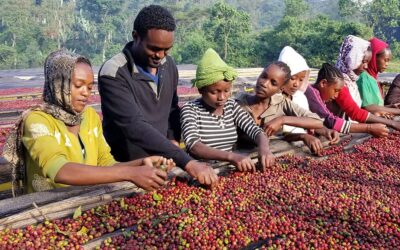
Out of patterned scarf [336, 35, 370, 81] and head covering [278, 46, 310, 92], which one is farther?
patterned scarf [336, 35, 370, 81]

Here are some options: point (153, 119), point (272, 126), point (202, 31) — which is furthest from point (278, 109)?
point (202, 31)

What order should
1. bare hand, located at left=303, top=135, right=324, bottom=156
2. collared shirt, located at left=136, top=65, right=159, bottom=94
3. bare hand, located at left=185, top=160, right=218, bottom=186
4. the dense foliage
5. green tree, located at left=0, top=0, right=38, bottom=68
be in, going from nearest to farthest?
1. the dense foliage
2. bare hand, located at left=185, top=160, right=218, bottom=186
3. collared shirt, located at left=136, top=65, right=159, bottom=94
4. bare hand, located at left=303, top=135, right=324, bottom=156
5. green tree, located at left=0, top=0, right=38, bottom=68

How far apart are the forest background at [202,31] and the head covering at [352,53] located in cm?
2571

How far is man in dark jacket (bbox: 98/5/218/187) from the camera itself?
2635 mm

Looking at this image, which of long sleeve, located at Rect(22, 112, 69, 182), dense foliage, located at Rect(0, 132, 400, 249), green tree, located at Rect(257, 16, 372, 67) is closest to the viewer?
dense foliage, located at Rect(0, 132, 400, 249)

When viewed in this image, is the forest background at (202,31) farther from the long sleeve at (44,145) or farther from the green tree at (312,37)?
the long sleeve at (44,145)

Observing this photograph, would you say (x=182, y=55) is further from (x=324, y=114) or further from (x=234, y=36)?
(x=324, y=114)

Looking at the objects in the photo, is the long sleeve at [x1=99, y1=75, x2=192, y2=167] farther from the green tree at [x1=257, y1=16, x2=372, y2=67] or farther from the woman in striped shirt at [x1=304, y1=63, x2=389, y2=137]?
the green tree at [x1=257, y1=16, x2=372, y2=67]

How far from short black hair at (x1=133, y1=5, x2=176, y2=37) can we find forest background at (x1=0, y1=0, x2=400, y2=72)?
28.6m

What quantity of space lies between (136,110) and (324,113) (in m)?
2.20

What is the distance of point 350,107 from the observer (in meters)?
4.47

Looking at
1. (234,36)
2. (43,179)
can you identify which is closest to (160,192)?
(43,179)

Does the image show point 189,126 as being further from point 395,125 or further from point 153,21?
point 395,125

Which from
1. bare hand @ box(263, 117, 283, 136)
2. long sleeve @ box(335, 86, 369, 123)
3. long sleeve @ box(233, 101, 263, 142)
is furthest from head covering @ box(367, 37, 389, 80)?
long sleeve @ box(233, 101, 263, 142)
